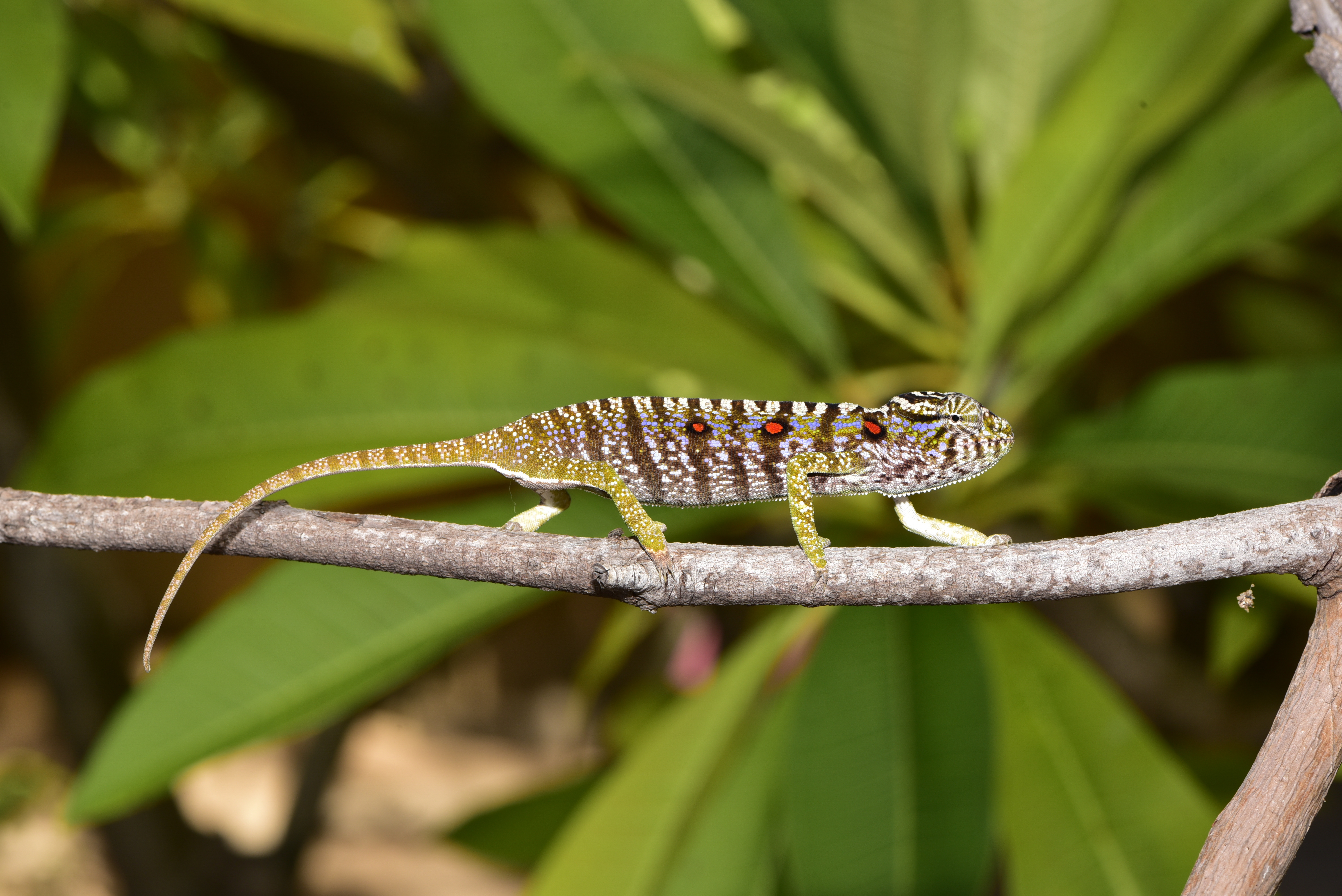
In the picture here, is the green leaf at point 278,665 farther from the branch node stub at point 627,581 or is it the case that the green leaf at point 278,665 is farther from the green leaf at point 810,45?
the green leaf at point 810,45

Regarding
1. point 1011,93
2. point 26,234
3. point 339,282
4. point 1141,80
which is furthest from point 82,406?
point 1141,80

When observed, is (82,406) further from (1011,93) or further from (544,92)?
(1011,93)

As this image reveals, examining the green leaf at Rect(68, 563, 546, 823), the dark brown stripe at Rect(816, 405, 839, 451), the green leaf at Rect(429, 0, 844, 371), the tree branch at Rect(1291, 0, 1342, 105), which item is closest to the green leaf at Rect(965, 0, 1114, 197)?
the green leaf at Rect(429, 0, 844, 371)

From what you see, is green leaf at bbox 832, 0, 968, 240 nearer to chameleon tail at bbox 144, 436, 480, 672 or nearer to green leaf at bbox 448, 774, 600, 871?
chameleon tail at bbox 144, 436, 480, 672

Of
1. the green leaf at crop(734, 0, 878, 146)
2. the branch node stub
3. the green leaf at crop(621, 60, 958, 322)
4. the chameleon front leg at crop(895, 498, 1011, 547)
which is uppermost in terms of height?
the green leaf at crop(734, 0, 878, 146)

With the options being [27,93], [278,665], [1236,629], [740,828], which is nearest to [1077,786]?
[740,828]

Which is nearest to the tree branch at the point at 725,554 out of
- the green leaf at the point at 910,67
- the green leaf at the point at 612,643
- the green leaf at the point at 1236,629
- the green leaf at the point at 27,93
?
the green leaf at the point at 27,93

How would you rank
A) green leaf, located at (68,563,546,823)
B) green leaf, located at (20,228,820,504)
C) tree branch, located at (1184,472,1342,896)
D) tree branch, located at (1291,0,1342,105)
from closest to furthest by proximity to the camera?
tree branch, located at (1184,472,1342,896), tree branch, located at (1291,0,1342,105), green leaf, located at (68,563,546,823), green leaf, located at (20,228,820,504)

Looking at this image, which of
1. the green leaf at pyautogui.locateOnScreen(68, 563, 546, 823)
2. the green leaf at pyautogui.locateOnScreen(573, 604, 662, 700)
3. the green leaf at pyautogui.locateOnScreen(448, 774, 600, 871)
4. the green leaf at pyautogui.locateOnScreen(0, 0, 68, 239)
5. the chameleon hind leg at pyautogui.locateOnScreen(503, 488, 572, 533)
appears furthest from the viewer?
the green leaf at pyautogui.locateOnScreen(573, 604, 662, 700)
